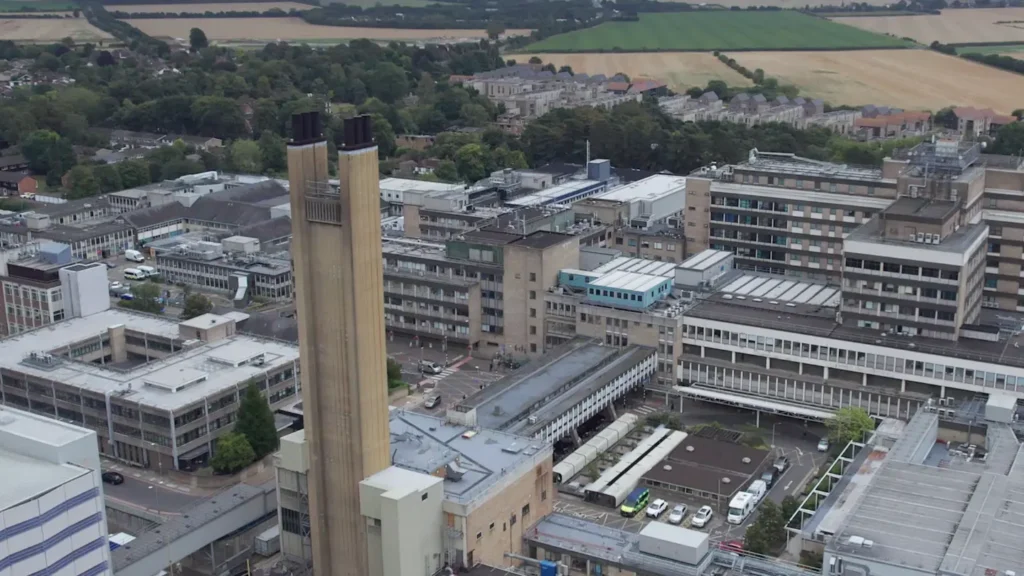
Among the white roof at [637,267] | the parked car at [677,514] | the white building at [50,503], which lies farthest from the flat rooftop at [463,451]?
the white roof at [637,267]

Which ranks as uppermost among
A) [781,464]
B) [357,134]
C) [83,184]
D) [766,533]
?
[357,134]

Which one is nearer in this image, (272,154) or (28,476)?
(28,476)

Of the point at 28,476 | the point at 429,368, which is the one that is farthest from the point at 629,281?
the point at 28,476

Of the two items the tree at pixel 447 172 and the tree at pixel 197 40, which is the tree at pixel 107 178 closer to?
→ the tree at pixel 447 172

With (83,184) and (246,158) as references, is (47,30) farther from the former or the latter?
(83,184)

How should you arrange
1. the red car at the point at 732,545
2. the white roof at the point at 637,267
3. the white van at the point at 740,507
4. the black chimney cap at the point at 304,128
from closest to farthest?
the black chimney cap at the point at 304,128 < the red car at the point at 732,545 < the white van at the point at 740,507 < the white roof at the point at 637,267

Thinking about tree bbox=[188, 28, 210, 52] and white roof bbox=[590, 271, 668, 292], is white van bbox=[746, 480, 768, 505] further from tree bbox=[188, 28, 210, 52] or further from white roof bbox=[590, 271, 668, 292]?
tree bbox=[188, 28, 210, 52]

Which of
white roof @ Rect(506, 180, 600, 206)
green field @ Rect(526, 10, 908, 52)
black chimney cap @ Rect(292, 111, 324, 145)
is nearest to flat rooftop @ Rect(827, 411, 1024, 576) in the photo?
black chimney cap @ Rect(292, 111, 324, 145)

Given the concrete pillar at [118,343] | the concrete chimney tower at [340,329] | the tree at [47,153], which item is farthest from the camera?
the tree at [47,153]
